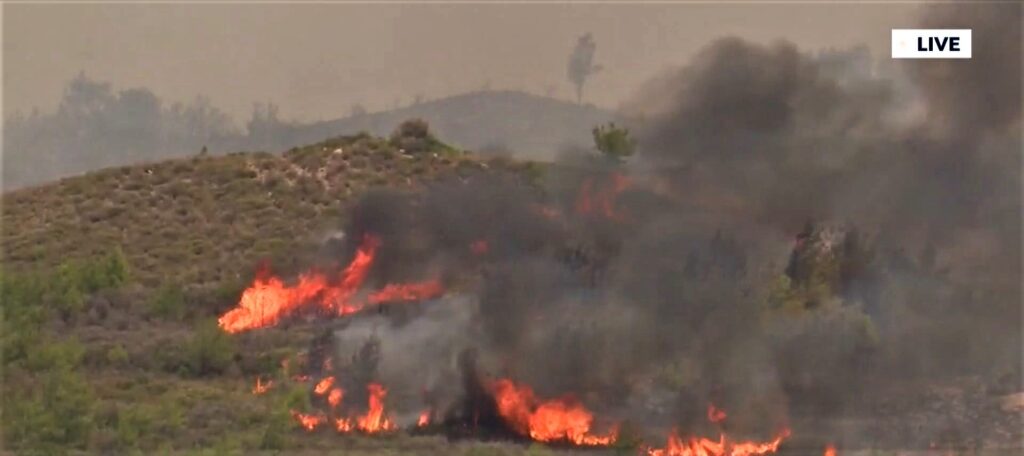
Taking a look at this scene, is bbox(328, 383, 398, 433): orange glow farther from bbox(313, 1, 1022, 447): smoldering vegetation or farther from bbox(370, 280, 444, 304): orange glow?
bbox(370, 280, 444, 304): orange glow

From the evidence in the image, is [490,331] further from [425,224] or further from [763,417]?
[425,224]

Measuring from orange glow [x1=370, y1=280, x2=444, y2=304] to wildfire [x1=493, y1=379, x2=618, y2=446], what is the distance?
29.3ft

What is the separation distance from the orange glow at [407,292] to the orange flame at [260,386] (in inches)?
229

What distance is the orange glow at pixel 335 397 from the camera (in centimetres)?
2937

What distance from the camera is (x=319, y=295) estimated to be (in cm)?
4066

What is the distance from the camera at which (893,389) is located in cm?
3100

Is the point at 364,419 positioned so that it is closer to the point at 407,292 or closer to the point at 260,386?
the point at 260,386

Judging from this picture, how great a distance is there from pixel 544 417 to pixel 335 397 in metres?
5.45

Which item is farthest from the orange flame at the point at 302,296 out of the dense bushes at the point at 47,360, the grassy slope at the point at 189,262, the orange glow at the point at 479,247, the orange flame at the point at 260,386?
the dense bushes at the point at 47,360

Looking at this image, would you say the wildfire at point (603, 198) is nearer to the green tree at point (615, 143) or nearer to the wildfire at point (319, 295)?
the green tree at point (615, 143)

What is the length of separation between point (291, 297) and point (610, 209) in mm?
13040

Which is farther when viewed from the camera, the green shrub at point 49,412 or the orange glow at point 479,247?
the orange glow at point 479,247

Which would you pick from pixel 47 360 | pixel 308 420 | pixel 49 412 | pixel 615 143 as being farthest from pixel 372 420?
pixel 615 143

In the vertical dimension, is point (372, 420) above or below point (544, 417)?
below
